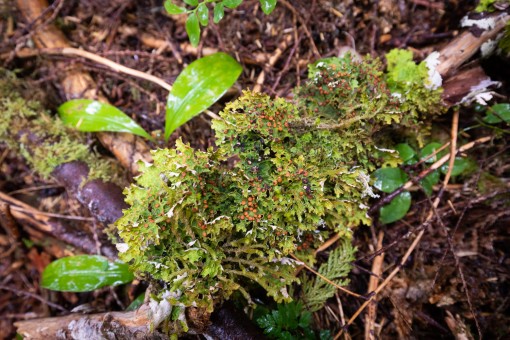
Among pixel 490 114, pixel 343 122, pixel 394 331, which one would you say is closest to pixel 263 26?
pixel 343 122

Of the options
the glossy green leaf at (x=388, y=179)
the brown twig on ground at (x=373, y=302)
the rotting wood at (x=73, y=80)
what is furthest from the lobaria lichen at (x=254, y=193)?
the rotting wood at (x=73, y=80)

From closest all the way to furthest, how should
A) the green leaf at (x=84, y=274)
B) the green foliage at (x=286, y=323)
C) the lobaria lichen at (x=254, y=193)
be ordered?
the lobaria lichen at (x=254, y=193), the green foliage at (x=286, y=323), the green leaf at (x=84, y=274)

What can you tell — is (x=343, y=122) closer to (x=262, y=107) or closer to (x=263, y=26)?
(x=262, y=107)

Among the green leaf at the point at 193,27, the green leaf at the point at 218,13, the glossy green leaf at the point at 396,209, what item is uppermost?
the green leaf at the point at 218,13

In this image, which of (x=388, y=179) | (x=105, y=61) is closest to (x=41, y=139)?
(x=105, y=61)

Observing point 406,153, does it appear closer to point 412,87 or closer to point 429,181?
point 429,181

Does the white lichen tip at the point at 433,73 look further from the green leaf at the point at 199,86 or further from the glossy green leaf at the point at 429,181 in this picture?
the green leaf at the point at 199,86

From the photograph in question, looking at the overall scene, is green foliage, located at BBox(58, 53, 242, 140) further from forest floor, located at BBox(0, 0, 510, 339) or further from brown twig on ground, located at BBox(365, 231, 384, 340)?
brown twig on ground, located at BBox(365, 231, 384, 340)

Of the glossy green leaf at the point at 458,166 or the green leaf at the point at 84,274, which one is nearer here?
the glossy green leaf at the point at 458,166
